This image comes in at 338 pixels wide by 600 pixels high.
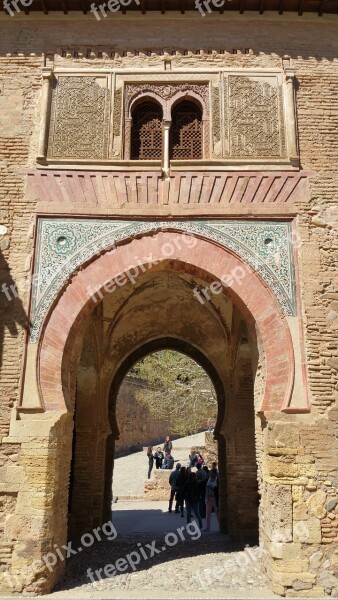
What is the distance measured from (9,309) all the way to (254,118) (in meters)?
3.92

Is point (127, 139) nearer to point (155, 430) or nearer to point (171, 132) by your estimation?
point (171, 132)

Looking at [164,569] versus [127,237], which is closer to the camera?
[127,237]

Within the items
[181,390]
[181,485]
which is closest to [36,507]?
[181,485]

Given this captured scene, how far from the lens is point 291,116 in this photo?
21.7 ft

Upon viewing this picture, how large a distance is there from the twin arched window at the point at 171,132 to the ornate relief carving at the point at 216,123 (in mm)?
239

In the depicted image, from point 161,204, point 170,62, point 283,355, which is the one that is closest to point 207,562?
point 283,355

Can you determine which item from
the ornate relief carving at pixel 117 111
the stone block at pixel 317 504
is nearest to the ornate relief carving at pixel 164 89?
the ornate relief carving at pixel 117 111

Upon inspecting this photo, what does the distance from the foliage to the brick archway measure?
10.7 m

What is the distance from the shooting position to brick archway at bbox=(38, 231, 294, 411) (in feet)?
18.7

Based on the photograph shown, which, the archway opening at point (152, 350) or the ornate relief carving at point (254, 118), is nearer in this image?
the ornate relief carving at point (254, 118)

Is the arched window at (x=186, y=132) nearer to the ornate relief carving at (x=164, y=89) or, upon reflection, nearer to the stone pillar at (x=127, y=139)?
the ornate relief carving at (x=164, y=89)

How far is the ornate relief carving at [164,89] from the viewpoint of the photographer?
6867 millimetres

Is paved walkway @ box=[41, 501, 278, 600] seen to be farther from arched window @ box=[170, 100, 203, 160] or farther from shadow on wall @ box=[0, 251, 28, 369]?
arched window @ box=[170, 100, 203, 160]

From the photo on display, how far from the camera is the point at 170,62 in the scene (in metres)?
7.01
